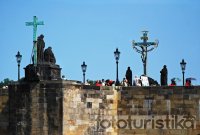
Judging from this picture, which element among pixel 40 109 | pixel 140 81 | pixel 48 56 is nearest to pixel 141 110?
pixel 140 81

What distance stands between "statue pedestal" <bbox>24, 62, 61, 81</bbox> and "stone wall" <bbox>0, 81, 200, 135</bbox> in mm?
288

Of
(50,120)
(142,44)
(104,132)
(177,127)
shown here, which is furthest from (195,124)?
(142,44)

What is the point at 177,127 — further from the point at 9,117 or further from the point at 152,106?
the point at 9,117

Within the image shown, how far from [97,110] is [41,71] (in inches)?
120

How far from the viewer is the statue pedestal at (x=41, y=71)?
3103cm

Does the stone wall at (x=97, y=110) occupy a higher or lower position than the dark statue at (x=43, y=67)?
lower

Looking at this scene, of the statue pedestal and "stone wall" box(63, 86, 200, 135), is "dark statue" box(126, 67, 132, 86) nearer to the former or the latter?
"stone wall" box(63, 86, 200, 135)

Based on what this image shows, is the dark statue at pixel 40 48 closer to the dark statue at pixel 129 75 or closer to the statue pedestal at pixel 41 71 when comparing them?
the statue pedestal at pixel 41 71

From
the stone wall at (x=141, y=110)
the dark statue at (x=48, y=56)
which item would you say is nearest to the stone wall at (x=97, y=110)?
the stone wall at (x=141, y=110)

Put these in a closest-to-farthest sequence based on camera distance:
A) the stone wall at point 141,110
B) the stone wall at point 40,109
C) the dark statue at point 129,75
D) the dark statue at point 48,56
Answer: the stone wall at point 40,109 → the dark statue at point 48,56 → the stone wall at point 141,110 → the dark statue at point 129,75

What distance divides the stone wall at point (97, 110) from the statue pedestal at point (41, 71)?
0.95 ft

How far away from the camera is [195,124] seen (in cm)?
3253

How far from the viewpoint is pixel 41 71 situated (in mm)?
31188

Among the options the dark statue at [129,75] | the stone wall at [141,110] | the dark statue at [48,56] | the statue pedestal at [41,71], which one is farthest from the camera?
the dark statue at [129,75]
